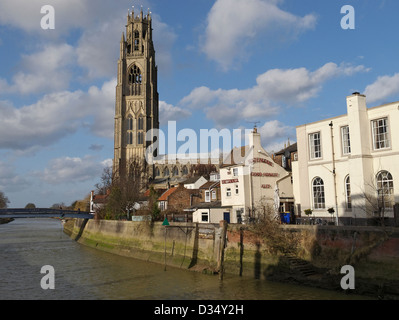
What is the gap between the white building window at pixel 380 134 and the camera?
86.6 feet

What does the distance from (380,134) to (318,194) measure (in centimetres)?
719

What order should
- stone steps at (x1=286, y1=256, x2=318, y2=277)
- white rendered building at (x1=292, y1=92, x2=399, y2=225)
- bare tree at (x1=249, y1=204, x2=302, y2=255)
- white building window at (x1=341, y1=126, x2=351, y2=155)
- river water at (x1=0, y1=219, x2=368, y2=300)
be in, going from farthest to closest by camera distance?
white building window at (x1=341, y1=126, x2=351, y2=155)
white rendered building at (x1=292, y1=92, x2=399, y2=225)
bare tree at (x1=249, y1=204, x2=302, y2=255)
stone steps at (x1=286, y1=256, x2=318, y2=277)
river water at (x1=0, y1=219, x2=368, y2=300)

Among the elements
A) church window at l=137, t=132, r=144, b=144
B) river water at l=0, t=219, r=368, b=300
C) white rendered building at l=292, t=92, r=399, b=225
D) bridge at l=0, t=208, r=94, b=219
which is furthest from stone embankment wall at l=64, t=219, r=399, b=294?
church window at l=137, t=132, r=144, b=144

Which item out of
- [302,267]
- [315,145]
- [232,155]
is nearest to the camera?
[302,267]

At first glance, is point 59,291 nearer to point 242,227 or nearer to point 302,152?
point 242,227

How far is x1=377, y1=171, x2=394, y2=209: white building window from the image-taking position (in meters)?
25.6

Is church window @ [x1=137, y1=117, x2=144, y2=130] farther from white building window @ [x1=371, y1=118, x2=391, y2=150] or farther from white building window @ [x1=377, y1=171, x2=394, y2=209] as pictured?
white building window @ [x1=377, y1=171, x2=394, y2=209]

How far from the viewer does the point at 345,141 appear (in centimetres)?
2930

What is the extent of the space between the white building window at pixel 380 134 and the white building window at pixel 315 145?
5142mm

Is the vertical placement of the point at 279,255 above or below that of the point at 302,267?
above

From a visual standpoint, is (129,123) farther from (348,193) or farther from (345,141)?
(348,193)

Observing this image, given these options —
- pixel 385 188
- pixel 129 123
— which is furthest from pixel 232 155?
pixel 129 123
